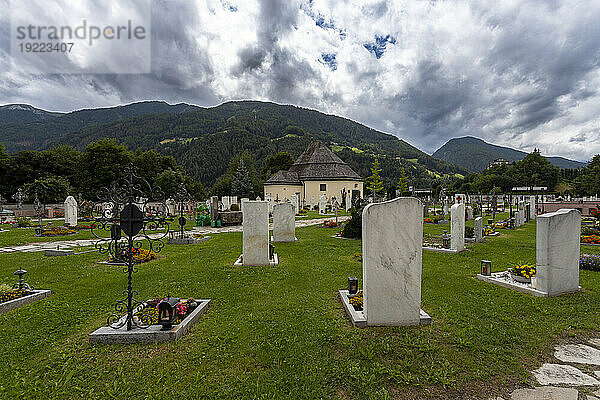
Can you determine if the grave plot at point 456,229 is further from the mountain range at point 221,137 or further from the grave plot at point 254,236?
the mountain range at point 221,137

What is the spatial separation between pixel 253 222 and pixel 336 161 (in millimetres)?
45666

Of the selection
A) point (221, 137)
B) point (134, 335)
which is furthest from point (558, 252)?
point (221, 137)

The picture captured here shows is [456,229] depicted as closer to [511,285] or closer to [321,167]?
[511,285]

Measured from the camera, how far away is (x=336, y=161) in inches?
2106

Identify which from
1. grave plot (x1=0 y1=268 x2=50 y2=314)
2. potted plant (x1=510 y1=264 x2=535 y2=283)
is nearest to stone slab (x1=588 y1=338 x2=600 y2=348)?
potted plant (x1=510 y1=264 x2=535 y2=283)

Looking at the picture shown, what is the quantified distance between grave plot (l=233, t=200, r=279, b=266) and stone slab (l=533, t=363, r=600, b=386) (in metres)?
6.93

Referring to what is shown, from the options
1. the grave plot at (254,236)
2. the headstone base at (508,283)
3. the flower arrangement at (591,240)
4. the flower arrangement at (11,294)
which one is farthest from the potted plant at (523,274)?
the flower arrangement at (11,294)

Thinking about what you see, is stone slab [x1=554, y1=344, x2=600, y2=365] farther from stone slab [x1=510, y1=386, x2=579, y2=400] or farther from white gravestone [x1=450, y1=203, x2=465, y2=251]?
white gravestone [x1=450, y1=203, x2=465, y2=251]

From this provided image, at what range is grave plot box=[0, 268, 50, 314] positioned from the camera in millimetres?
5819

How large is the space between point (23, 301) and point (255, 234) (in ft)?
17.8

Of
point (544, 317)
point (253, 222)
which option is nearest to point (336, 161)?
point (253, 222)

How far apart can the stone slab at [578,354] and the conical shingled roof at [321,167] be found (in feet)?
147

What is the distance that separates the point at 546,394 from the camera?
3.22 metres

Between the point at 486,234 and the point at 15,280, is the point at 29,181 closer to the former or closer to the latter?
the point at 15,280
